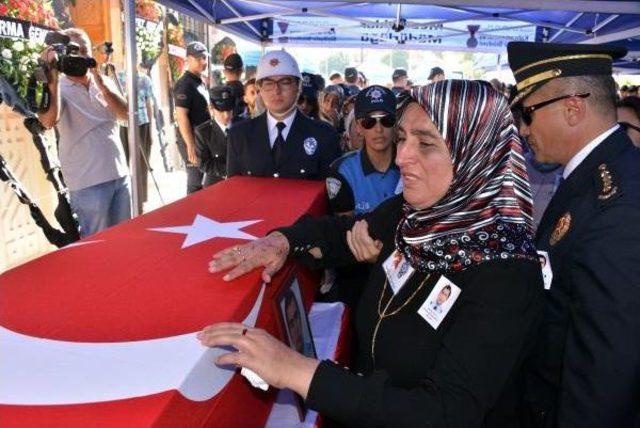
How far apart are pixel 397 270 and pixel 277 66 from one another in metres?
2.08

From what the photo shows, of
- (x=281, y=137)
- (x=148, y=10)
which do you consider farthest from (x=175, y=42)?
(x=281, y=137)

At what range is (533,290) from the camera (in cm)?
106

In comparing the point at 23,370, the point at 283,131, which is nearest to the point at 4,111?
the point at 283,131

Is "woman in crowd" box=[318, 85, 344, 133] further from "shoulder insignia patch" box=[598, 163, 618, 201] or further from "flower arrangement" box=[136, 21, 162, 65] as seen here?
"shoulder insignia patch" box=[598, 163, 618, 201]

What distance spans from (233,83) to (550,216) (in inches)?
171

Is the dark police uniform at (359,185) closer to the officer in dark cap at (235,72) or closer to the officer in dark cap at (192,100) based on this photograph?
the officer in dark cap at (192,100)

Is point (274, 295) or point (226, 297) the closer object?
point (226, 297)

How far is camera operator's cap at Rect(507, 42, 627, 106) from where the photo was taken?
1.58m

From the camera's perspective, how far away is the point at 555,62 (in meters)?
1.60

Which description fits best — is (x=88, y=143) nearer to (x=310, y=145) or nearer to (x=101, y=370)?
(x=310, y=145)

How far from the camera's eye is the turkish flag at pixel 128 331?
79 centimetres

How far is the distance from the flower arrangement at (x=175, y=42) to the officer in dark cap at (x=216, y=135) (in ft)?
11.0

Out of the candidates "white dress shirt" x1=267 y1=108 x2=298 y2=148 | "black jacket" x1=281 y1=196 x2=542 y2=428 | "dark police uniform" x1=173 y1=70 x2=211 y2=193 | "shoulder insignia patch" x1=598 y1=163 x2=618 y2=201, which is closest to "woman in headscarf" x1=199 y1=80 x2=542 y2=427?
"black jacket" x1=281 y1=196 x2=542 y2=428

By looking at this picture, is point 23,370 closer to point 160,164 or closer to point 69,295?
point 69,295
